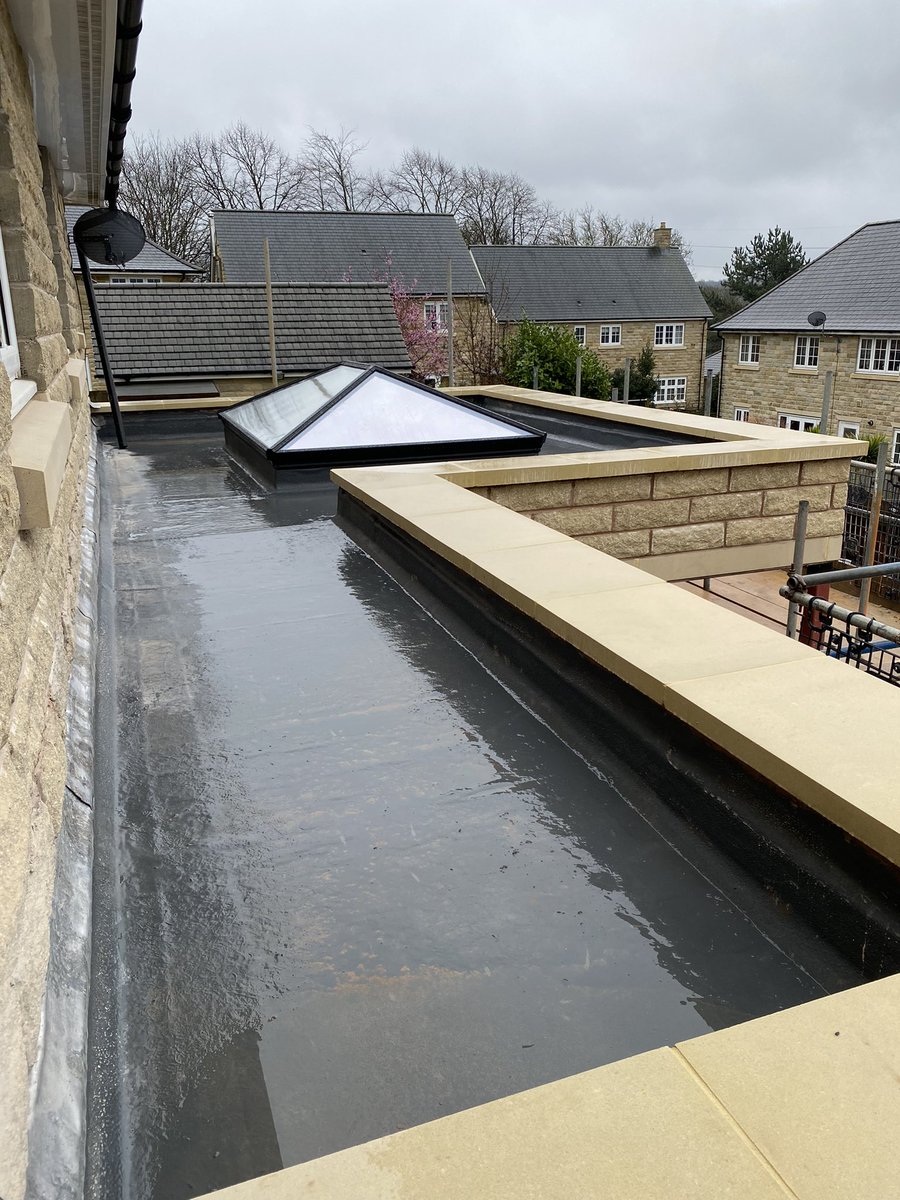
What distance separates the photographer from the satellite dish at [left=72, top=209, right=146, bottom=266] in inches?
317

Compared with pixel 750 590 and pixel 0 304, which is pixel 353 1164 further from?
pixel 750 590

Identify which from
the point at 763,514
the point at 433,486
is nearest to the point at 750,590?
the point at 763,514

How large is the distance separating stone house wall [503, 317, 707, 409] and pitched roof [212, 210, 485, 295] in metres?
5.92

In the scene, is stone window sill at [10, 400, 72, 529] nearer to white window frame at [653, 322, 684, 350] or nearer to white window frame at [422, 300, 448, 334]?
white window frame at [422, 300, 448, 334]

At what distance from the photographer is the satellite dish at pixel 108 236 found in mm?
8055

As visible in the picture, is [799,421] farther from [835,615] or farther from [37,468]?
[37,468]

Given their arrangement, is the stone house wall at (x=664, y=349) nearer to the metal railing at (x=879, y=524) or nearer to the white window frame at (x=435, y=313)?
the white window frame at (x=435, y=313)

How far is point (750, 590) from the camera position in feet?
54.6

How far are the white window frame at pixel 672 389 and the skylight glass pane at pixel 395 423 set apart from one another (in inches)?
1293

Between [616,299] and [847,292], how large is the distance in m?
12.3

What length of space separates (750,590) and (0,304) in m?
15.2

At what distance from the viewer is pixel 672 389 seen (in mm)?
39000

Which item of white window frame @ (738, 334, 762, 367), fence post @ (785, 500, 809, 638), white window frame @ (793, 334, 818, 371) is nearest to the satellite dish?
fence post @ (785, 500, 809, 638)

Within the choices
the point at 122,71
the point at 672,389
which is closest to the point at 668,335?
the point at 672,389
